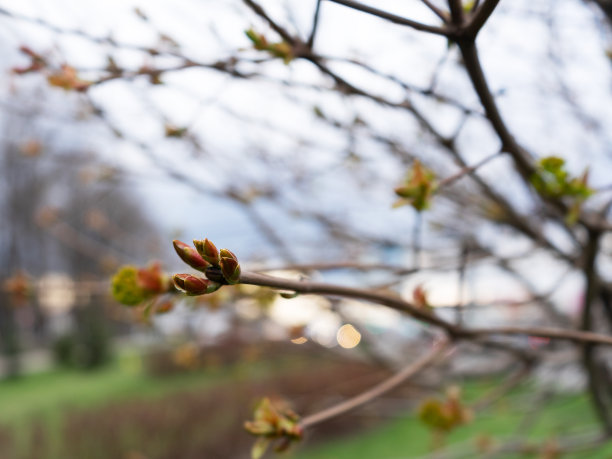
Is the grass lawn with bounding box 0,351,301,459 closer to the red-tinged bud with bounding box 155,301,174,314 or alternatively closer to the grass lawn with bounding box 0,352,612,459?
the grass lawn with bounding box 0,352,612,459

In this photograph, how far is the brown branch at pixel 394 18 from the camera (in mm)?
568

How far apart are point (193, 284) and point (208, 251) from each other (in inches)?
1.2

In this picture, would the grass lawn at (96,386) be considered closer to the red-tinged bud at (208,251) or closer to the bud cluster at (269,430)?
Result: the bud cluster at (269,430)

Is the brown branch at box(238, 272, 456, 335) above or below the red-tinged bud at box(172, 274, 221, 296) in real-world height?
below

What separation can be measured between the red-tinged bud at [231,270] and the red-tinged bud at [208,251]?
16mm

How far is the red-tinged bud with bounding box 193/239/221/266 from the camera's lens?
43cm

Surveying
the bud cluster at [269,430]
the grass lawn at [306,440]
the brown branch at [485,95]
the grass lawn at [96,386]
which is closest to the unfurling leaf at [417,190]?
the brown branch at [485,95]

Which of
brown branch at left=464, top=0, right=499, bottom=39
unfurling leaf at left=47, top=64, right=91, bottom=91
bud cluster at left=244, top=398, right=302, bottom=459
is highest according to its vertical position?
unfurling leaf at left=47, top=64, right=91, bottom=91

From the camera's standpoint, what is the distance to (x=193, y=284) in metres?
0.44

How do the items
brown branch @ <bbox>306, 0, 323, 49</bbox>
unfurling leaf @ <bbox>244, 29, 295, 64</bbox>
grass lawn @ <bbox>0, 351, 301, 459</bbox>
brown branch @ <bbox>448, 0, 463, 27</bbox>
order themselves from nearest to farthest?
brown branch @ <bbox>448, 0, 463, 27</bbox> < brown branch @ <bbox>306, 0, 323, 49</bbox> < unfurling leaf @ <bbox>244, 29, 295, 64</bbox> < grass lawn @ <bbox>0, 351, 301, 459</bbox>

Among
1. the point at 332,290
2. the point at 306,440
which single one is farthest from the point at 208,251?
the point at 306,440

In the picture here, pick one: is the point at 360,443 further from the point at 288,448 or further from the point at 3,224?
the point at 3,224

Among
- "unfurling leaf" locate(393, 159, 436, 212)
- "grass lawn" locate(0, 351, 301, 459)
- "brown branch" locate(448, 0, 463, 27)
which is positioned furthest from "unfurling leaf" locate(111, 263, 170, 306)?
"grass lawn" locate(0, 351, 301, 459)

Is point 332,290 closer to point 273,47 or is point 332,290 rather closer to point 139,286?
point 139,286
